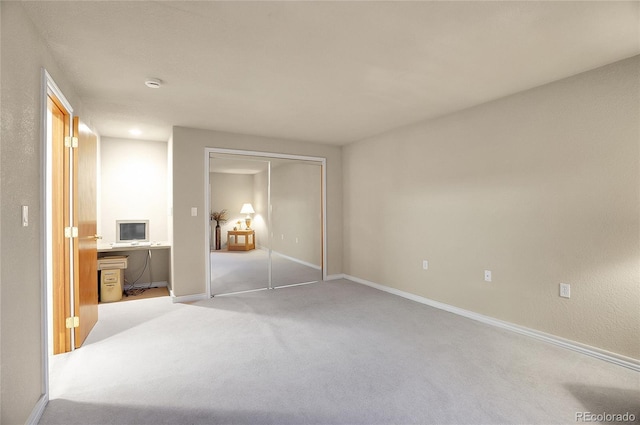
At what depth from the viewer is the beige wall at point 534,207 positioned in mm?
2551

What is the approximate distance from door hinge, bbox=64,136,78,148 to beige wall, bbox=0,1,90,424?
2.70 feet

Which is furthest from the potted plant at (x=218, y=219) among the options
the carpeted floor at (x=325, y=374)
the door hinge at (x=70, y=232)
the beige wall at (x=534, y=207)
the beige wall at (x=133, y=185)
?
the beige wall at (x=534, y=207)

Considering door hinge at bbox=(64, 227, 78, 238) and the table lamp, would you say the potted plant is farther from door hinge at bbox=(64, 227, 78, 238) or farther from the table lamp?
door hinge at bbox=(64, 227, 78, 238)

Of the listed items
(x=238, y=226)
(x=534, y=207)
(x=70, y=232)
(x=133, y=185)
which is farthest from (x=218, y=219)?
(x=534, y=207)

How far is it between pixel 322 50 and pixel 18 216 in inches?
84.3

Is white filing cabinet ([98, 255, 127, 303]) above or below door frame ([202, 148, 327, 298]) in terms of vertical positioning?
below

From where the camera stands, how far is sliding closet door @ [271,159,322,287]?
534 centimetres

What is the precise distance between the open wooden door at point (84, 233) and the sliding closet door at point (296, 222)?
2480 millimetres

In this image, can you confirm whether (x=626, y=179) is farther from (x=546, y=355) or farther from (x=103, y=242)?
(x=103, y=242)

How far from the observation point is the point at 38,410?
1906mm

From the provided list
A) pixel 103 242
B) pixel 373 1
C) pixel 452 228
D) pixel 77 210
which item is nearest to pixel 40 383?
pixel 77 210

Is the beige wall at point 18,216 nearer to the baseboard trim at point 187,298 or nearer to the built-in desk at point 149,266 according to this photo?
the baseboard trim at point 187,298

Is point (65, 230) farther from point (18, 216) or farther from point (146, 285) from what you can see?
point (146, 285)

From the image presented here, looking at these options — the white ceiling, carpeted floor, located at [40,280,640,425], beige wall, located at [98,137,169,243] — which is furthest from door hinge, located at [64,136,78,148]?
beige wall, located at [98,137,169,243]
